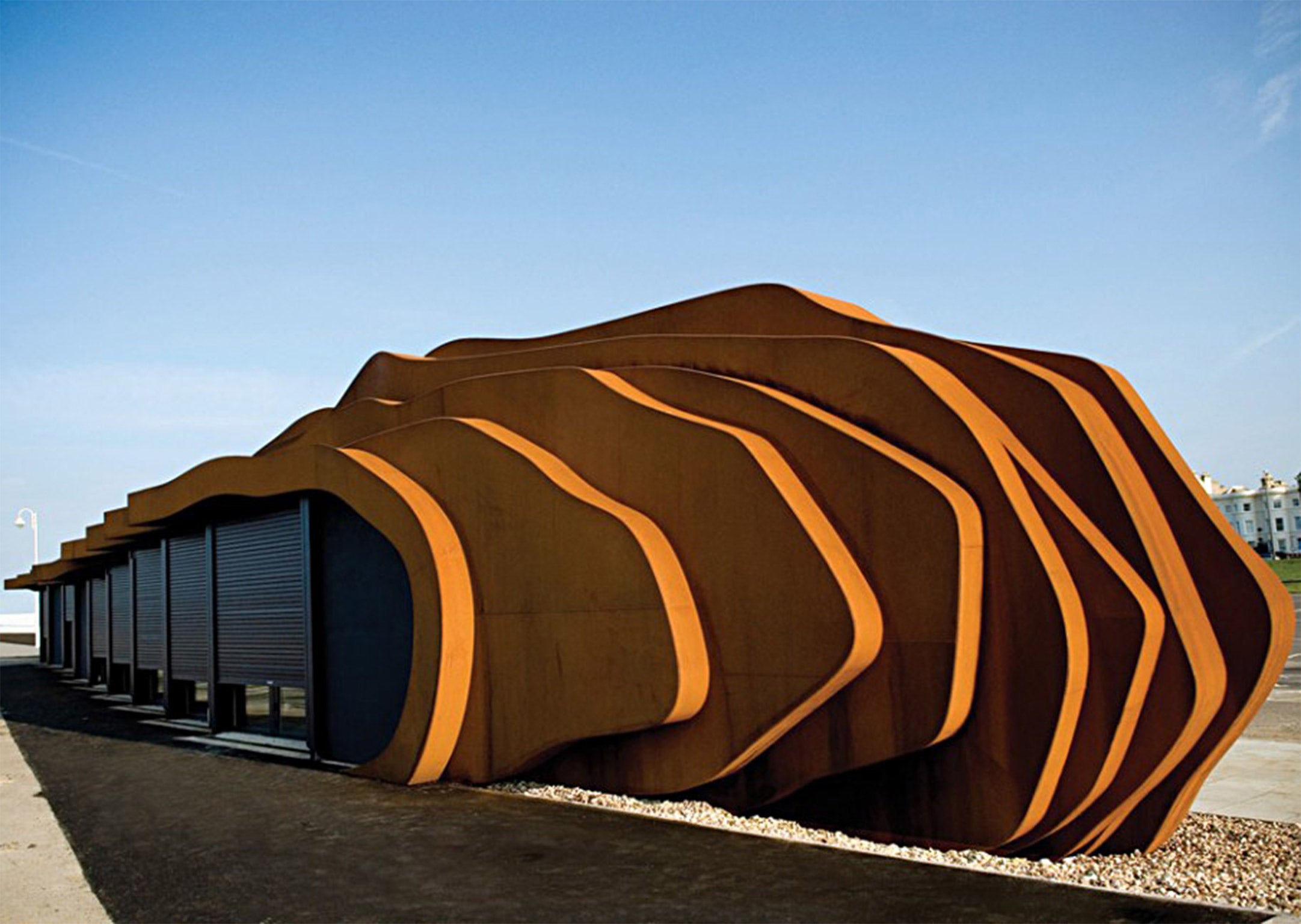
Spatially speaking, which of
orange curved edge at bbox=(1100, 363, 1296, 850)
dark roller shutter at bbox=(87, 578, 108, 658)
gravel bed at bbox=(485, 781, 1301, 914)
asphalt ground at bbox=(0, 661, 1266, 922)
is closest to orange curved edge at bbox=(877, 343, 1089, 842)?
gravel bed at bbox=(485, 781, 1301, 914)

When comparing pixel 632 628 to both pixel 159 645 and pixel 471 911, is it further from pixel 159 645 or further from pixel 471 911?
pixel 159 645

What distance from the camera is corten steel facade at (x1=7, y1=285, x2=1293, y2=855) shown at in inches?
437

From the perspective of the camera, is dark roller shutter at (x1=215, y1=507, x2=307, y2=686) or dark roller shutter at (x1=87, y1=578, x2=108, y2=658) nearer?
dark roller shutter at (x1=215, y1=507, x2=307, y2=686)

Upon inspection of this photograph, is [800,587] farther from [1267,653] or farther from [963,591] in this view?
[1267,653]

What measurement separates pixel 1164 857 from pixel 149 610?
23256mm

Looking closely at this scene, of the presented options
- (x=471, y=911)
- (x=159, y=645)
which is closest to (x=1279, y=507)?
(x=159, y=645)

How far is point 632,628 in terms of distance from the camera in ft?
42.6

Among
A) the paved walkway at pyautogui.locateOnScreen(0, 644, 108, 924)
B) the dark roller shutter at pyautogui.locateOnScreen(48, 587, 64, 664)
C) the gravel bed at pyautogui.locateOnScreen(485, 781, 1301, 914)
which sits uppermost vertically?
the dark roller shutter at pyautogui.locateOnScreen(48, 587, 64, 664)

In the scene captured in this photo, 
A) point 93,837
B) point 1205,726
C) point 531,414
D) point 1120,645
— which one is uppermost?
point 531,414

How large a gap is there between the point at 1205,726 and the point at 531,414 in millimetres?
8600

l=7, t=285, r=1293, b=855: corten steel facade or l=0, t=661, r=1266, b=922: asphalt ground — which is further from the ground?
l=7, t=285, r=1293, b=855: corten steel facade

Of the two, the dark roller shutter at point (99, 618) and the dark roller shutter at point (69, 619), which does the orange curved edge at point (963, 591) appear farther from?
the dark roller shutter at point (69, 619)

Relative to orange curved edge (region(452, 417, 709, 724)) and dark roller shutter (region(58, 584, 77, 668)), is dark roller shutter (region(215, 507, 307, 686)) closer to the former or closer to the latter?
orange curved edge (region(452, 417, 709, 724))

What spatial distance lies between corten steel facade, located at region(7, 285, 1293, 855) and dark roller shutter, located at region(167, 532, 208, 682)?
22.7 feet
